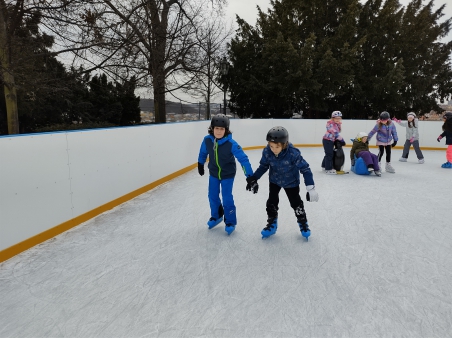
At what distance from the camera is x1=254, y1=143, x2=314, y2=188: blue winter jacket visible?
3.16 m

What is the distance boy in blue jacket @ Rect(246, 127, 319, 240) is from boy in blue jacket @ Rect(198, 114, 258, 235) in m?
0.22

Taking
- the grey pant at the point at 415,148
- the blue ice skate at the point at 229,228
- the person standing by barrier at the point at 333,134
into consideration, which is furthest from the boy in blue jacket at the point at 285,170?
the grey pant at the point at 415,148

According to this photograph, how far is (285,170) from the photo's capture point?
321 centimetres

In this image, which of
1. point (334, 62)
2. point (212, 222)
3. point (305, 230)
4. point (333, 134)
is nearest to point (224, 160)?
point (212, 222)

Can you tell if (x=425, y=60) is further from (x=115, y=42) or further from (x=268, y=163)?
(x=268, y=163)

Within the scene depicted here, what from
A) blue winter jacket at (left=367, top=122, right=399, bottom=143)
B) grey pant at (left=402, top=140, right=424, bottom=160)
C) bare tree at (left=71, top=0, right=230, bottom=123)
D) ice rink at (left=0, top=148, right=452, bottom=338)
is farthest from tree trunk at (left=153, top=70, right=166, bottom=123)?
ice rink at (left=0, top=148, right=452, bottom=338)

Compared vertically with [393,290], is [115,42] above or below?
above

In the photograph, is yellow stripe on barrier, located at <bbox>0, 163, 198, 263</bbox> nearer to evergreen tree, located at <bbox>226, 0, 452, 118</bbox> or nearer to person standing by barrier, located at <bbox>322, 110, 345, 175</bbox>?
person standing by barrier, located at <bbox>322, 110, 345, 175</bbox>

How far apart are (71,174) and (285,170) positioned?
245 cm

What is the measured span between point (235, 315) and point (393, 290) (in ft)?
3.89

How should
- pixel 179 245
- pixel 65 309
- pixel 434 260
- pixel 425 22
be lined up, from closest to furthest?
pixel 65 309 < pixel 434 260 < pixel 179 245 < pixel 425 22

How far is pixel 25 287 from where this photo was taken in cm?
253

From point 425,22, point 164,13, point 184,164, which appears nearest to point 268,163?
point 184,164

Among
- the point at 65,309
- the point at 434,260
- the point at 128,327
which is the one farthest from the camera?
the point at 434,260
